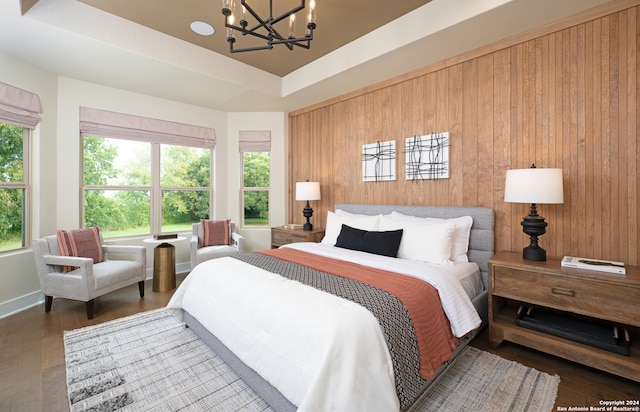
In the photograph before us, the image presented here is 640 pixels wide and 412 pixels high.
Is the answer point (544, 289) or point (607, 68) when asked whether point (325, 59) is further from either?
point (544, 289)

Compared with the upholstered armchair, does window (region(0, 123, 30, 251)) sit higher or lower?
higher

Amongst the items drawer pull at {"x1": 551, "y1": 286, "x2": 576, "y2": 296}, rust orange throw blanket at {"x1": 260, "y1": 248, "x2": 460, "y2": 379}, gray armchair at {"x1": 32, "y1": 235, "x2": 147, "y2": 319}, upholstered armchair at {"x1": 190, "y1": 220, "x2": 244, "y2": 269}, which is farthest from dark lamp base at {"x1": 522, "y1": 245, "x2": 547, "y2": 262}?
gray armchair at {"x1": 32, "y1": 235, "x2": 147, "y2": 319}

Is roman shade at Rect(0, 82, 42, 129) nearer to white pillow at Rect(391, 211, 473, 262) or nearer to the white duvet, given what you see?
the white duvet

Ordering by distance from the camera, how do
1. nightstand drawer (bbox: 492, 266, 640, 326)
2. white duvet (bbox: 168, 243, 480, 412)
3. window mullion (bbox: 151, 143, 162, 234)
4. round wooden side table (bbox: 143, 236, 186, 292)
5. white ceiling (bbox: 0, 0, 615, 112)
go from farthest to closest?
window mullion (bbox: 151, 143, 162, 234)
round wooden side table (bbox: 143, 236, 186, 292)
white ceiling (bbox: 0, 0, 615, 112)
nightstand drawer (bbox: 492, 266, 640, 326)
white duvet (bbox: 168, 243, 480, 412)

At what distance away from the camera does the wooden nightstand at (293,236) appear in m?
4.17

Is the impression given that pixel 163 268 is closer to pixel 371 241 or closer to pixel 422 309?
pixel 371 241

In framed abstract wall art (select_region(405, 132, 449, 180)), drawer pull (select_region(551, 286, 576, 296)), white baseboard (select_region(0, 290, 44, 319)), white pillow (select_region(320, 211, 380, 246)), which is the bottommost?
white baseboard (select_region(0, 290, 44, 319))

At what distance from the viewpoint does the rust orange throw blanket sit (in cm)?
167

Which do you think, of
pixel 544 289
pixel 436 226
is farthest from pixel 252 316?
pixel 544 289

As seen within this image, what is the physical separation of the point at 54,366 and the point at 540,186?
3.84 metres

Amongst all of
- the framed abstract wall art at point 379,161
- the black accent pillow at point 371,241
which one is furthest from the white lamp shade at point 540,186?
the framed abstract wall art at point 379,161

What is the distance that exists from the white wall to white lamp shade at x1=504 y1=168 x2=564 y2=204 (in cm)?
357

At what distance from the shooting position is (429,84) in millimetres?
3281

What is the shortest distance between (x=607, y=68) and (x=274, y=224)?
4.40 m
